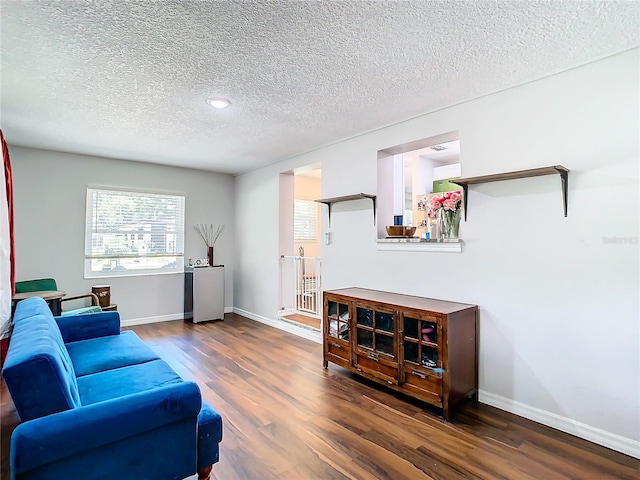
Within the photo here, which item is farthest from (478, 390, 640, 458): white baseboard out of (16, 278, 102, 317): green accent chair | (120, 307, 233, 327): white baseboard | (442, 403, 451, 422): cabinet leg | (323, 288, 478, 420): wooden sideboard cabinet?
(120, 307, 233, 327): white baseboard

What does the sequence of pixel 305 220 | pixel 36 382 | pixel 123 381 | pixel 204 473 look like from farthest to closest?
pixel 305 220 → pixel 123 381 → pixel 204 473 → pixel 36 382

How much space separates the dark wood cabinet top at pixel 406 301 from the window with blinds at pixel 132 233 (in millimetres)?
3411

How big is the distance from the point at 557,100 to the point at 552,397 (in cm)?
208

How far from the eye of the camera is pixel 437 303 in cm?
289

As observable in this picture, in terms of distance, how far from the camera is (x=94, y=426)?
1366 mm

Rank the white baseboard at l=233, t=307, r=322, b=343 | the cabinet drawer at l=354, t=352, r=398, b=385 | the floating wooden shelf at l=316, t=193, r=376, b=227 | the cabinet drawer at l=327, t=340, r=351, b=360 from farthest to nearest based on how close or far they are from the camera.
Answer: the white baseboard at l=233, t=307, r=322, b=343, the floating wooden shelf at l=316, t=193, r=376, b=227, the cabinet drawer at l=327, t=340, r=351, b=360, the cabinet drawer at l=354, t=352, r=398, b=385

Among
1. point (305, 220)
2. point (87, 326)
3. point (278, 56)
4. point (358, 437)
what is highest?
point (278, 56)

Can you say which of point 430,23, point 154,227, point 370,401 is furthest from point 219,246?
point 430,23

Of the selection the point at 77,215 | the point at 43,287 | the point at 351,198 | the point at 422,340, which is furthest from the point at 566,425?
the point at 77,215

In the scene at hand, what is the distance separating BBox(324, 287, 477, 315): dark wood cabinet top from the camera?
8.81 ft

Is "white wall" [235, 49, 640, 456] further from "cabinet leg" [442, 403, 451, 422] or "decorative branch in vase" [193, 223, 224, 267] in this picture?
"decorative branch in vase" [193, 223, 224, 267]

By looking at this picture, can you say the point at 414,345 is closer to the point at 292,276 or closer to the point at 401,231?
the point at 401,231

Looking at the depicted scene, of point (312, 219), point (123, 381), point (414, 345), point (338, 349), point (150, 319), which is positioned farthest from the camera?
point (312, 219)

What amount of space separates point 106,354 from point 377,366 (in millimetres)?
2134
